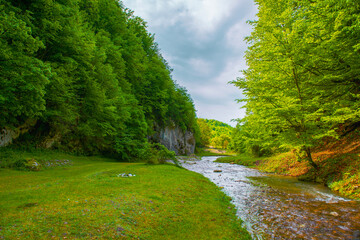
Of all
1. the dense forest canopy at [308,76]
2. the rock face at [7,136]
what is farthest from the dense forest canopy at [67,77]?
the dense forest canopy at [308,76]

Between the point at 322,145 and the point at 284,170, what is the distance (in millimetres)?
4000

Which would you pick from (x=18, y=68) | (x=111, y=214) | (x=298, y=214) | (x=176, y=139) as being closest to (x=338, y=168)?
(x=298, y=214)

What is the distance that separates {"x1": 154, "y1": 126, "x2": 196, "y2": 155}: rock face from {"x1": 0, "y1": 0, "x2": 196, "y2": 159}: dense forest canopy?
34.7 ft

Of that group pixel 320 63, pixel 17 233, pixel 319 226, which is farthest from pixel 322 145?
pixel 17 233

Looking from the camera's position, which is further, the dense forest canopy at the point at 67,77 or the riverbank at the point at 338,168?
the dense forest canopy at the point at 67,77

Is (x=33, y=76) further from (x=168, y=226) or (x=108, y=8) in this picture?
(x=108, y=8)

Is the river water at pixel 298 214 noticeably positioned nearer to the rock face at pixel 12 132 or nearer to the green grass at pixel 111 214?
the green grass at pixel 111 214

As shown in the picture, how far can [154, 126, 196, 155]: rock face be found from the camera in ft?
144

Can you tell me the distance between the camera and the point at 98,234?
3697 mm

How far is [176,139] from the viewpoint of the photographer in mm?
52344

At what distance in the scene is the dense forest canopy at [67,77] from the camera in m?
10.1

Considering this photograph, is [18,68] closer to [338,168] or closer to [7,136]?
[7,136]

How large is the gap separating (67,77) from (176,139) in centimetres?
3940

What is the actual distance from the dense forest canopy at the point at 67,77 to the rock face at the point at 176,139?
1058 centimetres
